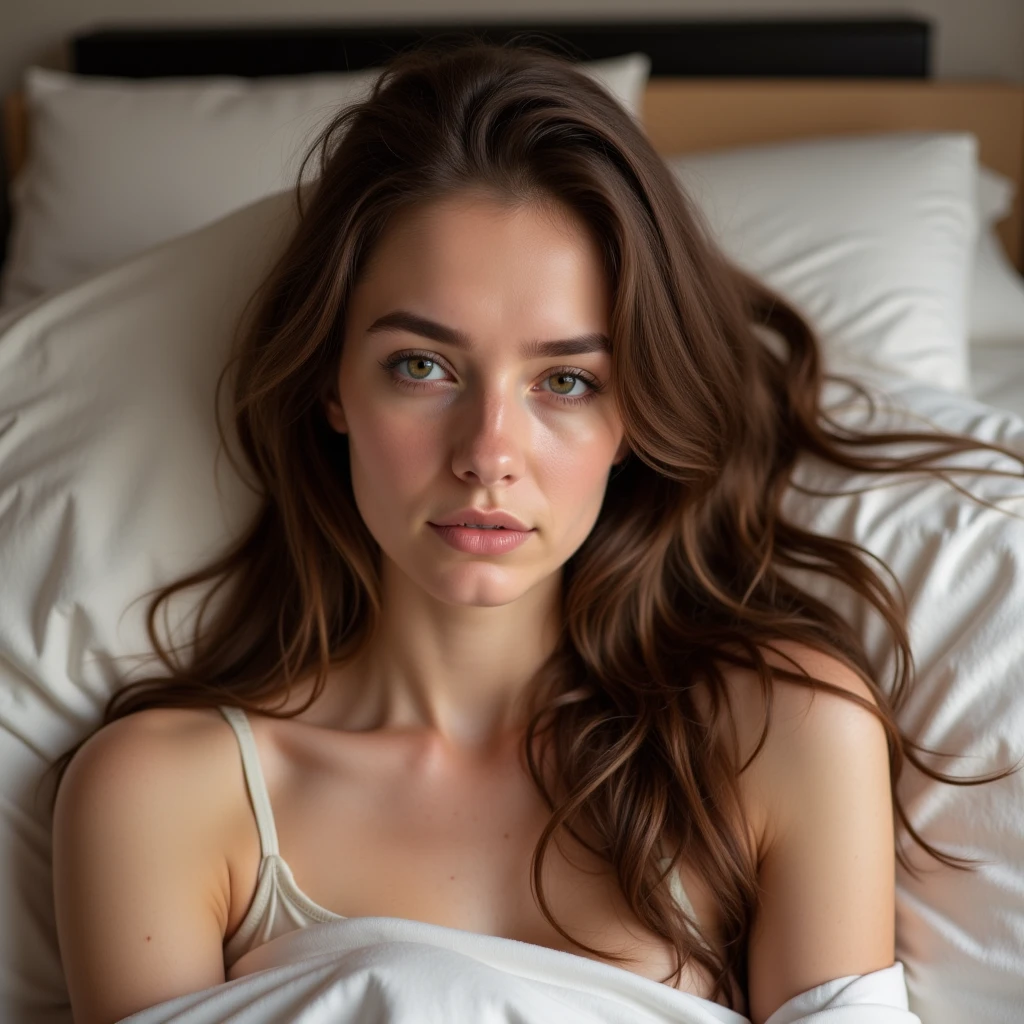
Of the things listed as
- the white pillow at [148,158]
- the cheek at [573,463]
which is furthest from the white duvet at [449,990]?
the white pillow at [148,158]

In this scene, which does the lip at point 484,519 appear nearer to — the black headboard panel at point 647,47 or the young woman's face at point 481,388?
the young woman's face at point 481,388

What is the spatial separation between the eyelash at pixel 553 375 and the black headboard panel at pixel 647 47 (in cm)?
144

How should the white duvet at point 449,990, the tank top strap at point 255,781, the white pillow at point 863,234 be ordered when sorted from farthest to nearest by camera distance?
the white pillow at point 863,234
the tank top strap at point 255,781
the white duvet at point 449,990

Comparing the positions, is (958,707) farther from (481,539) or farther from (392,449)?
(392,449)

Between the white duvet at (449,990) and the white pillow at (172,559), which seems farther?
the white pillow at (172,559)

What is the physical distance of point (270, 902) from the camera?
1220 mm

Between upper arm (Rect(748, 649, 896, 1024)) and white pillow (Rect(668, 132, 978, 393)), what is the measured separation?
622 millimetres

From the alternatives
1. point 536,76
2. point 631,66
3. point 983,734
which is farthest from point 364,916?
point 631,66

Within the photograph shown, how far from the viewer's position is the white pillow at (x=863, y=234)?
5.65ft

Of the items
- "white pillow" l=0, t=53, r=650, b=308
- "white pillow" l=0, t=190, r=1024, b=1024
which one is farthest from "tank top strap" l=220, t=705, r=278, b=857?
"white pillow" l=0, t=53, r=650, b=308

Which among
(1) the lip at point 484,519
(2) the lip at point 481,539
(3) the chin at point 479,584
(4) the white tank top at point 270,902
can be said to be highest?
(1) the lip at point 484,519

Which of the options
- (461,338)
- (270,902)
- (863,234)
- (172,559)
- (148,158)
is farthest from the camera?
(148,158)

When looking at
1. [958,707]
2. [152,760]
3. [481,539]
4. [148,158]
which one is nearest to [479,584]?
[481,539]

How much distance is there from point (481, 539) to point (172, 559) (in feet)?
1.41
